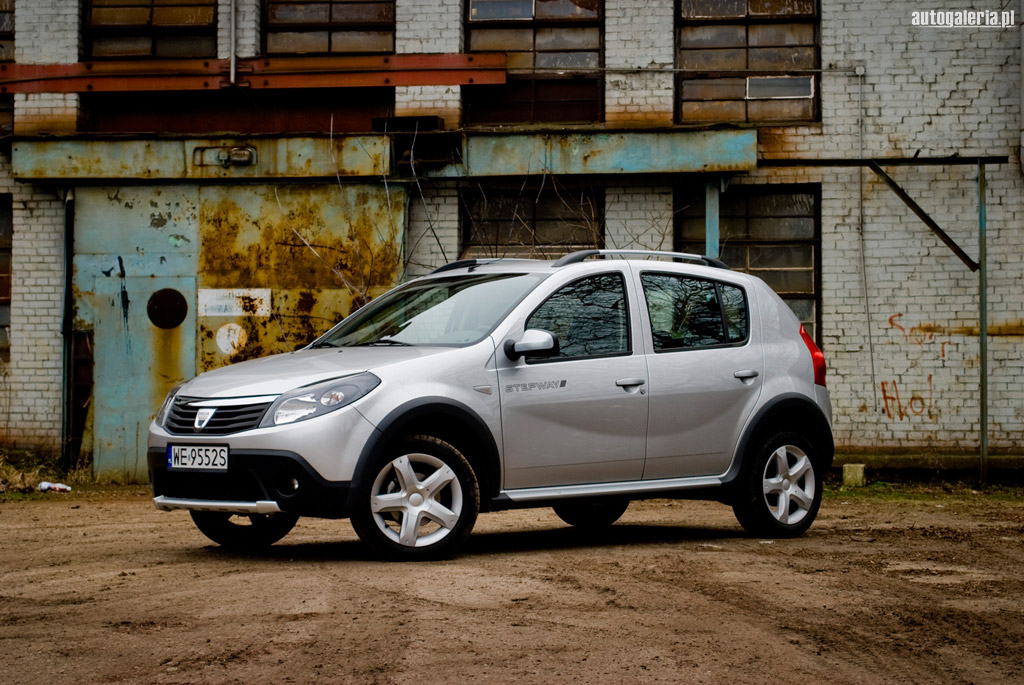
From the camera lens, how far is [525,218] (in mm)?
14578

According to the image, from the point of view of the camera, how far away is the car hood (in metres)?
6.98

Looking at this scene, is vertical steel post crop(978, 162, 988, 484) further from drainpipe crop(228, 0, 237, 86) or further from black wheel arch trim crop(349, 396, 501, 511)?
black wheel arch trim crop(349, 396, 501, 511)

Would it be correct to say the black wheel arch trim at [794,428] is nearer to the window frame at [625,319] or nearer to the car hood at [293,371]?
the window frame at [625,319]

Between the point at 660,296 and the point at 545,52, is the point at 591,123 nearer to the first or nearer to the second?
the point at 545,52

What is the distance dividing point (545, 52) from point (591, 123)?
96 centimetres

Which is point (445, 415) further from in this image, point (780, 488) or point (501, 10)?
point (501, 10)

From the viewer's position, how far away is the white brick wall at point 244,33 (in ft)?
49.0

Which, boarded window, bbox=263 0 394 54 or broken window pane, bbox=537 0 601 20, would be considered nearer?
broken window pane, bbox=537 0 601 20

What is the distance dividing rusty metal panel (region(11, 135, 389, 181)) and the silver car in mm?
5671

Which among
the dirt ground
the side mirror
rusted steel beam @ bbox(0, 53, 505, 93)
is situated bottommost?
the dirt ground

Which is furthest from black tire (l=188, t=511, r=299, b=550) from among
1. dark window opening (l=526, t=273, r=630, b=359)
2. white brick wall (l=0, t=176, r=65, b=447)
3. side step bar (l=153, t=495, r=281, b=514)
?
white brick wall (l=0, t=176, r=65, b=447)

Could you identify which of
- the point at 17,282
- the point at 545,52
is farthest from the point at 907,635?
the point at 17,282
